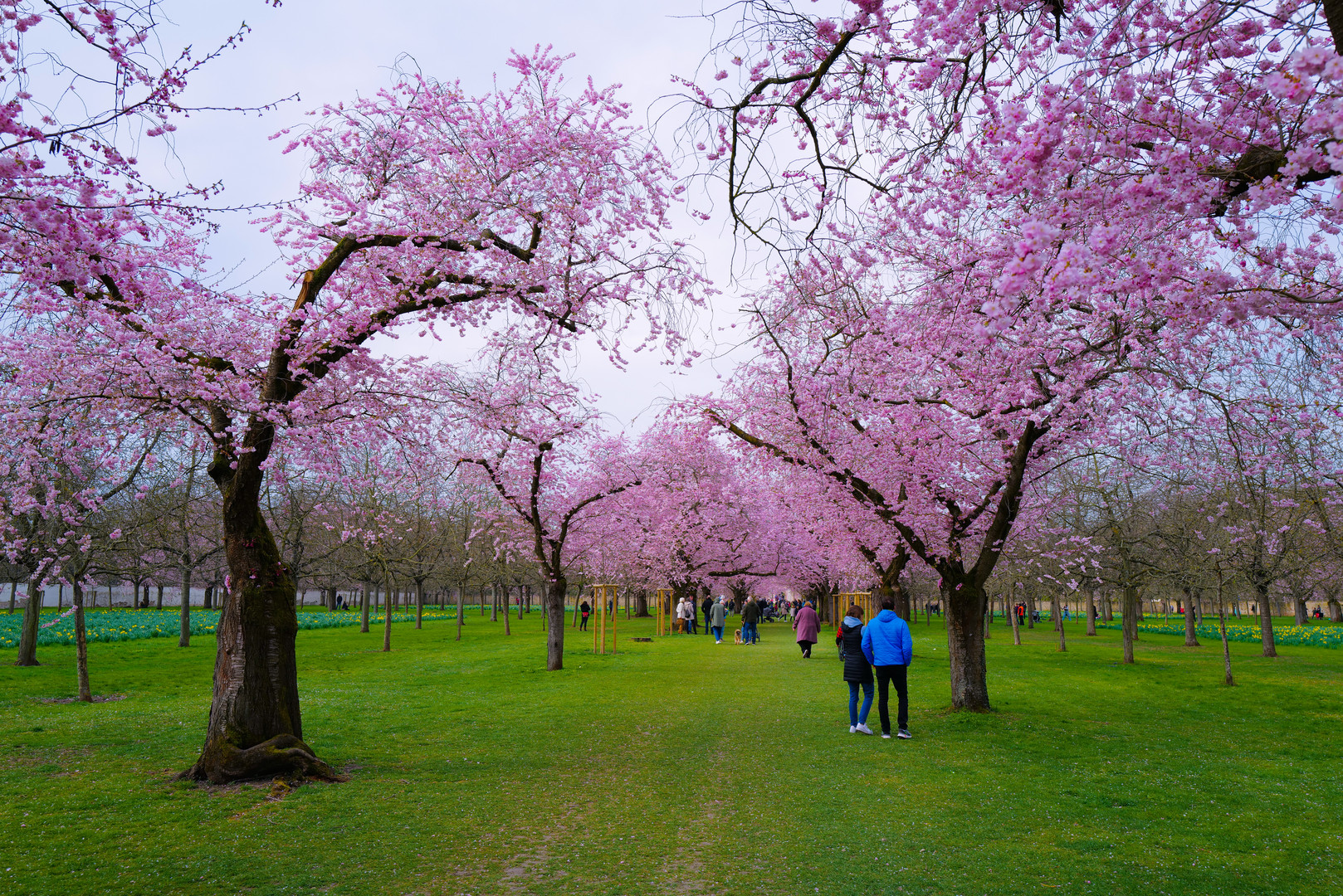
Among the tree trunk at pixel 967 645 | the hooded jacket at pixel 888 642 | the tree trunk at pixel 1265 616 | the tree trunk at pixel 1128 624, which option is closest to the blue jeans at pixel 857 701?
the hooded jacket at pixel 888 642

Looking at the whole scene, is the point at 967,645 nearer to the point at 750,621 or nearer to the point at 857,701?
the point at 857,701

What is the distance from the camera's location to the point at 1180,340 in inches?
269

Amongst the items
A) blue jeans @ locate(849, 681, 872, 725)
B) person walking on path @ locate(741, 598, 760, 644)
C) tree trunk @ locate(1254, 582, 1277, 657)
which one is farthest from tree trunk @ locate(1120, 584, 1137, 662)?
blue jeans @ locate(849, 681, 872, 725)

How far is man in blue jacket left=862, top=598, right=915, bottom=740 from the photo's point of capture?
10.0 m

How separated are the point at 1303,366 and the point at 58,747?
1417 centimetres

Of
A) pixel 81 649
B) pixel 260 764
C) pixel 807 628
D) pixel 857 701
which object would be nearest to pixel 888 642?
pixel 857 701

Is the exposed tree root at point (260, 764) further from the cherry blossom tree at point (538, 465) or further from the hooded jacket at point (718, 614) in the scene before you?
the hooded jacket at point (718, 614)

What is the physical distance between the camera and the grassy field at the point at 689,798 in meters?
5.09

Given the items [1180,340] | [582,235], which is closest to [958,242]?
[1180,340]

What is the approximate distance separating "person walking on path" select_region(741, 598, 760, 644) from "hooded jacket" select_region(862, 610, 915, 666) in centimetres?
1713

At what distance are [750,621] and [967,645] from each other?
1667 cm

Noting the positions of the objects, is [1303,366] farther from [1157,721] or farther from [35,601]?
[35,601]

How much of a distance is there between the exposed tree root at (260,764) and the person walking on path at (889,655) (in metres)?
6.41

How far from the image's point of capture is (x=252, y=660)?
7.74 meters
